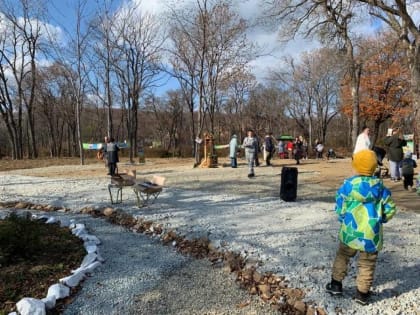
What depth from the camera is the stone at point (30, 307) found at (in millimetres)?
3459

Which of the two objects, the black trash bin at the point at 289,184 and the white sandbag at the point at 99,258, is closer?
the white sandbag at the point at 99,258

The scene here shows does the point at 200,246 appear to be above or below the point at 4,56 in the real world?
below

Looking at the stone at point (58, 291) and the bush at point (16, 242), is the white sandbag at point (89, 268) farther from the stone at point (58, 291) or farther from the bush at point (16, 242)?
the bush at point (16, 242)

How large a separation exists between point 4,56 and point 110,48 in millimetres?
17528

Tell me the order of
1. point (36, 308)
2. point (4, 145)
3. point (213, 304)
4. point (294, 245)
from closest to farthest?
1. point (36, 308)
2. point (213, 304)
3. point (294, 245)
4. point (4, 145)

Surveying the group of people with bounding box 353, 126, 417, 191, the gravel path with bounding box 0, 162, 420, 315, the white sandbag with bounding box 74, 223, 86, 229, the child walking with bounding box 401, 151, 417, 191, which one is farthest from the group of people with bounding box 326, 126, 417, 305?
the child walking with bounding box 401, 151, 417, 191

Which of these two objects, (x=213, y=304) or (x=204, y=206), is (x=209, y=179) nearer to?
(x=204, y=206)

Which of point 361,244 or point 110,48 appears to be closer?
point 361,244

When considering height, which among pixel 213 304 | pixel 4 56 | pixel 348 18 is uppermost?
pixel 4 56

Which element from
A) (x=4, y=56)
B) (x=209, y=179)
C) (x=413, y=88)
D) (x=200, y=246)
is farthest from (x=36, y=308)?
(x=4, y=56)

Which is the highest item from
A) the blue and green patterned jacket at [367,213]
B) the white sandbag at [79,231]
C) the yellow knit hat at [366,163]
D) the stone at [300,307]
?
the yellow knit hat at [366,163]

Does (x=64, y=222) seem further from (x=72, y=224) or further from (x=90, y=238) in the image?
(x=90, y=238)

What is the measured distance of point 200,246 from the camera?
5684 millimetres

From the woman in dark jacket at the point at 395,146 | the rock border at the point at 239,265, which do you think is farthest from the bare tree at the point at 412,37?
the rock border at the point at 239,265
